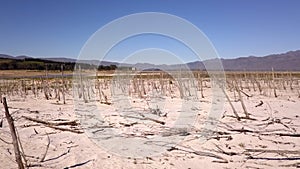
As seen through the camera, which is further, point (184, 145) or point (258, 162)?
point (184, 145)

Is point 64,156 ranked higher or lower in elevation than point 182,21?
lower

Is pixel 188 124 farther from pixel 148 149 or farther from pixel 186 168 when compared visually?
pixel 186 168

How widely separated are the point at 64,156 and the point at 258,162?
142 inches

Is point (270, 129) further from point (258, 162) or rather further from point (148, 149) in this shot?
point (148, 149)

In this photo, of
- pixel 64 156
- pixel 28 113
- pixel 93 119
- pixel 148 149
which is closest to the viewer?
pixel 64 156

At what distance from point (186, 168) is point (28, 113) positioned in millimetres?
7363

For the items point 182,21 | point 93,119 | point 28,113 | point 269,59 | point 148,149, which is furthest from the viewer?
point 269,59

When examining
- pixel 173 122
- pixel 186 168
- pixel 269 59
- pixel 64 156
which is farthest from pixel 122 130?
pixel 269 59

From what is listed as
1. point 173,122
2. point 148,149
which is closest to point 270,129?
point 173,122

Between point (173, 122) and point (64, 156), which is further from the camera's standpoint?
point (173, 122)

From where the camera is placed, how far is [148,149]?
266 inches

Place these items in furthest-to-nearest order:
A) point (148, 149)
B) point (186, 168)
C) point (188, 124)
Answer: point (188, 124) → point (148, 149) → point (186, 168)

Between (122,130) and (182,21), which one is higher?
(182,21)

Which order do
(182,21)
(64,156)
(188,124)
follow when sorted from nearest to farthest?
1. (64,156)
2. (182,21)
3. (188,124)
